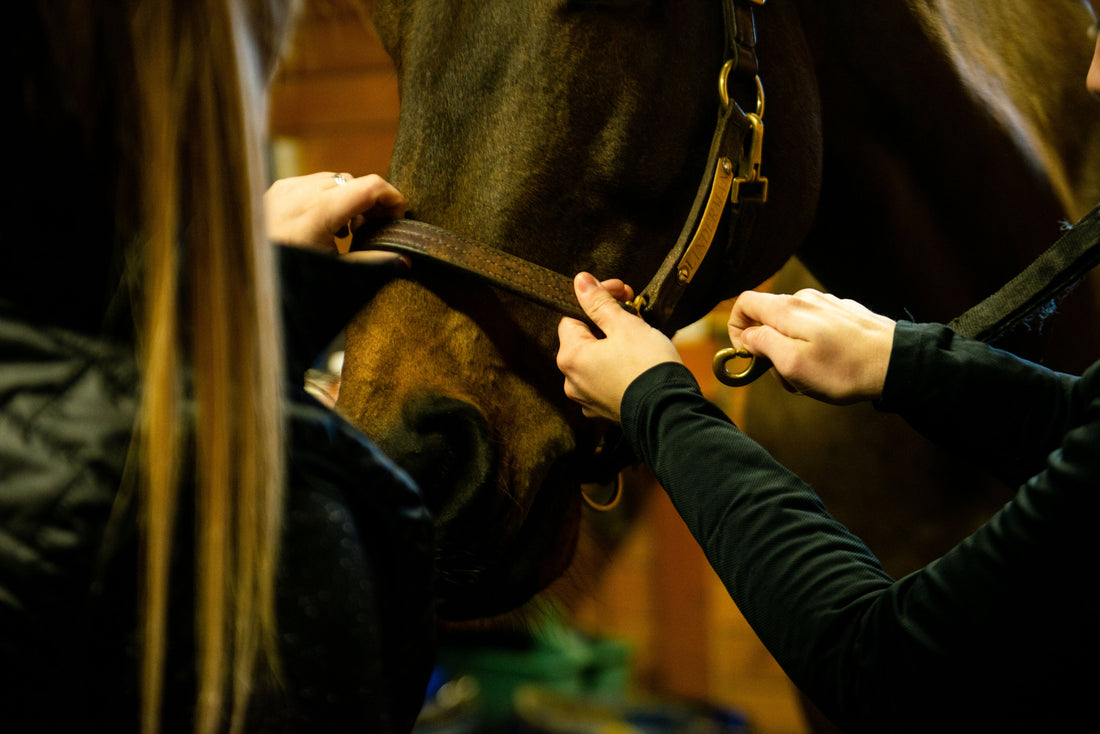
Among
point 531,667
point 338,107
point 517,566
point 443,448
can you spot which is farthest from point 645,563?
point 443,448

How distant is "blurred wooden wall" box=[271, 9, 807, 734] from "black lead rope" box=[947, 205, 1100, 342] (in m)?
2.01

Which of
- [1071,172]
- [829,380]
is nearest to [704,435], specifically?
[829,380]

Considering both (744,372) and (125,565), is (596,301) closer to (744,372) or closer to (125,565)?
(744,372)

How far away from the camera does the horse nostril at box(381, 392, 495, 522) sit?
76cm

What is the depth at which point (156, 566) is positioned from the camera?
38 cm

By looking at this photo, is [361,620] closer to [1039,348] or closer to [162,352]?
[162,352]

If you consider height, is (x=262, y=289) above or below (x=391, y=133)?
above

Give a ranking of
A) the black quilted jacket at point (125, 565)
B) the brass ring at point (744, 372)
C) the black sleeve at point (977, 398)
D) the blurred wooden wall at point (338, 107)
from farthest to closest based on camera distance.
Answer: the blurred wooden wall at point (338, 107), the brass ring at point (744, 372), the black sleeve at point (977, 398), the black quilted jacket at point (125, 565)

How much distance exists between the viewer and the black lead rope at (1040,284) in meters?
0.70

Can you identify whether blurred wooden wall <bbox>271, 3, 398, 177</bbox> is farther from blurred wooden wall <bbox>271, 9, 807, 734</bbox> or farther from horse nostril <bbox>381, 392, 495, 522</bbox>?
horse nostril <bbox>381, 392, 495, 522</bbox>

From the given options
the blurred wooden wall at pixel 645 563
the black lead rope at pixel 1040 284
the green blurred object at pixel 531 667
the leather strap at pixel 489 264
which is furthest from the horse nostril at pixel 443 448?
the green blurred object at pixel 531 667

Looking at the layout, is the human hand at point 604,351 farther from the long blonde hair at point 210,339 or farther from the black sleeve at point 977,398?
the long blonde hair at point 210,339

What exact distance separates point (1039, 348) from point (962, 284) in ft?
0.37

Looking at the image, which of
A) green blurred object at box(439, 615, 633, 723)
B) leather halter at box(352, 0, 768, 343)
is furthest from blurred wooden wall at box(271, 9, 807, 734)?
leather halter at box(352, 0, 768, 343)
